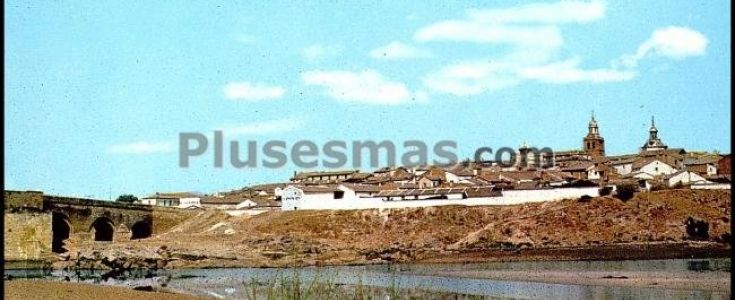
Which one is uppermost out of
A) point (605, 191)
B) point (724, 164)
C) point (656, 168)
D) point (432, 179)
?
point (656, 168)

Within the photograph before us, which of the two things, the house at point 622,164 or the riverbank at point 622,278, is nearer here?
the riverbank at point 622,278

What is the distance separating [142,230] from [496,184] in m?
34.8

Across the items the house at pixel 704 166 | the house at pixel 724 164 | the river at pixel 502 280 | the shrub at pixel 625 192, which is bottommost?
the river at pixel 502 280

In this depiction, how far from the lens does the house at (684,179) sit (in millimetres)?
78250

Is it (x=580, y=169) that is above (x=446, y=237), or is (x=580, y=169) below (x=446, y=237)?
above

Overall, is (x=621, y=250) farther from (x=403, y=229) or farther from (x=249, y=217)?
(x=249, y=217)

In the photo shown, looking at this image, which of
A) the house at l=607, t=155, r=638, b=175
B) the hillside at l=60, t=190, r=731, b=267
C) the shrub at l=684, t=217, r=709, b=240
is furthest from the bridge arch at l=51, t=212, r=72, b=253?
the house at l=607, t=155, r=638, b=175

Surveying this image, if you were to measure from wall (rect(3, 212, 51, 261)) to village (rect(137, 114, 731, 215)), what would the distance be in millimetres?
26199

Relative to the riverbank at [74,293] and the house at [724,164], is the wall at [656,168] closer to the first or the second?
the house at [724,164]

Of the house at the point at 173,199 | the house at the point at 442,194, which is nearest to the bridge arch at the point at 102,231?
the house at the point at 442,194

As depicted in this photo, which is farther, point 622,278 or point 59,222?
point 59,222

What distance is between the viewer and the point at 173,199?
133 meters

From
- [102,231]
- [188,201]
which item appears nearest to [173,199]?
[188,201]

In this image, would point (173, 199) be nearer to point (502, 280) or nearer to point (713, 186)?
point (713, 186)
